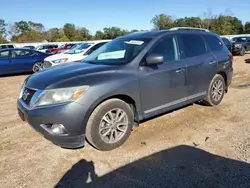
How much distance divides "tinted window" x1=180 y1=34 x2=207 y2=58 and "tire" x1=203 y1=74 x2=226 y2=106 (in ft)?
2.39

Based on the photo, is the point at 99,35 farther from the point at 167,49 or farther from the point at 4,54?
the point at 167,49

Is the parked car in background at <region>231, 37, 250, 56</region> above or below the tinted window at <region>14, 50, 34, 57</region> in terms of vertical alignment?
below

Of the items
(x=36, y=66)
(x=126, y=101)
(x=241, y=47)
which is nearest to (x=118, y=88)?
(x=126, y=101)

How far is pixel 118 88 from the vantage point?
3408mm

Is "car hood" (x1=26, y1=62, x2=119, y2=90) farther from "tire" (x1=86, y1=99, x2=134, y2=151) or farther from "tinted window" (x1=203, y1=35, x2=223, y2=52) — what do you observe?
"tinted window" (x1=203, y1=35, x2=223, y2=52)

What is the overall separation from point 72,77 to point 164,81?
1.57m

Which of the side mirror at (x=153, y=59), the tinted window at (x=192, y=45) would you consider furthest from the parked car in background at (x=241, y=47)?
the side mirror at (x=153, y=59)

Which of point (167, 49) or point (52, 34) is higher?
point (52, 34)

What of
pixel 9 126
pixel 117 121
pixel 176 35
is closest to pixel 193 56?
pixel 176 35

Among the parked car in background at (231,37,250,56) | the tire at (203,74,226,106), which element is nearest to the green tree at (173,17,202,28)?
the parked car in background at (231,37,250,56)

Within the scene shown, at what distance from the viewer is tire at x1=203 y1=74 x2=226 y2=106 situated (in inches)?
201

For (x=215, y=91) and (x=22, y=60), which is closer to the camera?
(x=215, y=91)

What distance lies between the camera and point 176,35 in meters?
4.42

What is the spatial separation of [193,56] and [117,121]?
213 cm
